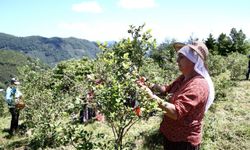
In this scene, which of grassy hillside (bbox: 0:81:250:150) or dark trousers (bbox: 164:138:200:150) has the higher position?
dark trousers (bbox: 164:138:200:150)

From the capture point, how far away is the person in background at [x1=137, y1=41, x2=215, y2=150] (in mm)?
3354

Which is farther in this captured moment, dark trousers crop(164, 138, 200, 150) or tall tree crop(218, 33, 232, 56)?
tall tree crop(218, 33, 232, 56)

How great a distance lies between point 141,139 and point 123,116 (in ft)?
18.2

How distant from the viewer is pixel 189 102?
11.0ft

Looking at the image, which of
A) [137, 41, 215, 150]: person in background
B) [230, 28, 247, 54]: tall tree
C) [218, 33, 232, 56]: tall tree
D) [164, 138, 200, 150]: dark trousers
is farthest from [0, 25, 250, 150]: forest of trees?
[230, 28, 247, 54]: tall tree

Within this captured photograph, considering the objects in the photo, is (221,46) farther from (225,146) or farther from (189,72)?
(189,72)

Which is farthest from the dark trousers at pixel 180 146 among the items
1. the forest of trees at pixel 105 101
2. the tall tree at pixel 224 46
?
the tall tree at pixel 224 46

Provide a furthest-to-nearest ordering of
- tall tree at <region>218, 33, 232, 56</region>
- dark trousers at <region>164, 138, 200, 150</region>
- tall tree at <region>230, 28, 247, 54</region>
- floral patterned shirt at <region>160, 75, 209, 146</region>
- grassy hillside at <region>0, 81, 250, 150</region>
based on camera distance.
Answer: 1. tall tree at <region>230, 28, 247, 54</region>
2. tall tree at <region>218, 33, 232, 56</region>
3. grassy hillside at <region>0, 81, 250, 150</region>
4. dark trousers at <region>164, 138, 200, 150</region>
5. floral patterned shirt at <region>160, 75, 209, 146</region>

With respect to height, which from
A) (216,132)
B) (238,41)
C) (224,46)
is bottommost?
(216,132)

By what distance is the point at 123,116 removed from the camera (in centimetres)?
366

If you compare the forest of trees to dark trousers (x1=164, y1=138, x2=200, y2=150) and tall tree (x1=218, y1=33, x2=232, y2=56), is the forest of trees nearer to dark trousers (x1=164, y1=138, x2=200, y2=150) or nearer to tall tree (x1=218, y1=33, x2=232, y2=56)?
dark trousers (x1=164, y1=138, x2=200, y2=150)

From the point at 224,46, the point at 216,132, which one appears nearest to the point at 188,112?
the point at 216,132

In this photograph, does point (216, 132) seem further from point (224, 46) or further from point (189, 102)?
point (224, 46)

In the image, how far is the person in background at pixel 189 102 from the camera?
3.35m
